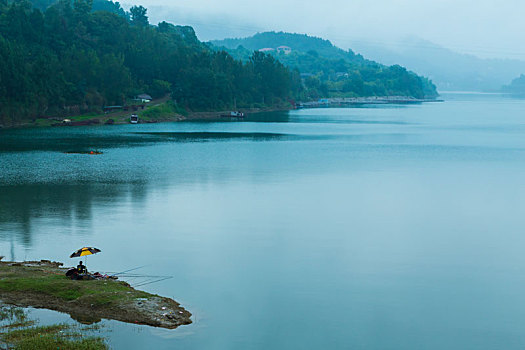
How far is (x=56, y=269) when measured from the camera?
121 ft

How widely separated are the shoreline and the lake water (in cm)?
76

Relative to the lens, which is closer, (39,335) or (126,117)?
(39,335)

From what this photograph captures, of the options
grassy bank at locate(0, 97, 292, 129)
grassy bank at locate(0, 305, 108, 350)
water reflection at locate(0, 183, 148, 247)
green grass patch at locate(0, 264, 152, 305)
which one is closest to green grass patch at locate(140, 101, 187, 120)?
grassy bank at locate(0, 97, 292, 129)

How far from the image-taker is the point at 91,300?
30812 mm

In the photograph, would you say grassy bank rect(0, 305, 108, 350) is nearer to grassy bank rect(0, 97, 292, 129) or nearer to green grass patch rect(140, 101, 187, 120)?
grassy bank rect(0, 97, 292, 129)

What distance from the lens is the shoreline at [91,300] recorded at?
29.7m

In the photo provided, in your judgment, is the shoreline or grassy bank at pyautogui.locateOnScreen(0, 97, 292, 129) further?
grassy bank at pyautogui.locateOnScreen(0, 97, 292, 129)

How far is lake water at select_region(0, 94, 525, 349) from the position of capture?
31000 mm

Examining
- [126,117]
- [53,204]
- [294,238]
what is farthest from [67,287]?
[126,117]

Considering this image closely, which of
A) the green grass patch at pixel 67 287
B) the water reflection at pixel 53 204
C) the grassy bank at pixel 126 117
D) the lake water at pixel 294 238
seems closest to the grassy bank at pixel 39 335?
the lake water at pixel 294 238

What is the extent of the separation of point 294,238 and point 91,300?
21287 mm

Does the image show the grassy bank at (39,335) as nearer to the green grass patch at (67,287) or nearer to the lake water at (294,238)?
the lake water at (294,238)

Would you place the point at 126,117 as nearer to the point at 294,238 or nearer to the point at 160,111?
the point at 160,111

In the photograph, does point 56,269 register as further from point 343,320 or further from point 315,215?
point 315,215
